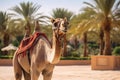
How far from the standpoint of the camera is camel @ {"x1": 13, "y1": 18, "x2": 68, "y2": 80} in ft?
18.5

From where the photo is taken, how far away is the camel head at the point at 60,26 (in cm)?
549

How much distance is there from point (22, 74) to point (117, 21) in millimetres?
19684

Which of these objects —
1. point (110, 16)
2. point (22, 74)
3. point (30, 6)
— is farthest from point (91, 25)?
point (22, 74)

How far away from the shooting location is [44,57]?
6.27 m

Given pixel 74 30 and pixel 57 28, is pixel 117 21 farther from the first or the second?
pixel 57 28

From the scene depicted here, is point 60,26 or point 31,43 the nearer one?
point 60,26

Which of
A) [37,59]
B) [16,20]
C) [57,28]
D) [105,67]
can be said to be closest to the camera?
[57,28]

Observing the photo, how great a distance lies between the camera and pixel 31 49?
6.63m

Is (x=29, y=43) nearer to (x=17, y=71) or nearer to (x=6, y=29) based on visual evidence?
(x=17, y=71)

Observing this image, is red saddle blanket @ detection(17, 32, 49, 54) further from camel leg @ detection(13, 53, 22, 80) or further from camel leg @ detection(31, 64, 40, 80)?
camel leg @ detection(31, 64, 40, 80)

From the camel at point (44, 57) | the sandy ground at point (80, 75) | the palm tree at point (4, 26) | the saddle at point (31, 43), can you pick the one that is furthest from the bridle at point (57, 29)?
the palm tree at point (4, 26)

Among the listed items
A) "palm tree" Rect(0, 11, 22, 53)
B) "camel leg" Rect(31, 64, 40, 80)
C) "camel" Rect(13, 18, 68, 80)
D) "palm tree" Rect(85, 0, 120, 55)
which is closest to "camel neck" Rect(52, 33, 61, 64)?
"camel" Rect(13, 18, 68, 80)

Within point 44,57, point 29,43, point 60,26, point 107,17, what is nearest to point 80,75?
point 107,17

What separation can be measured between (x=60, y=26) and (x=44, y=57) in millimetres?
916
